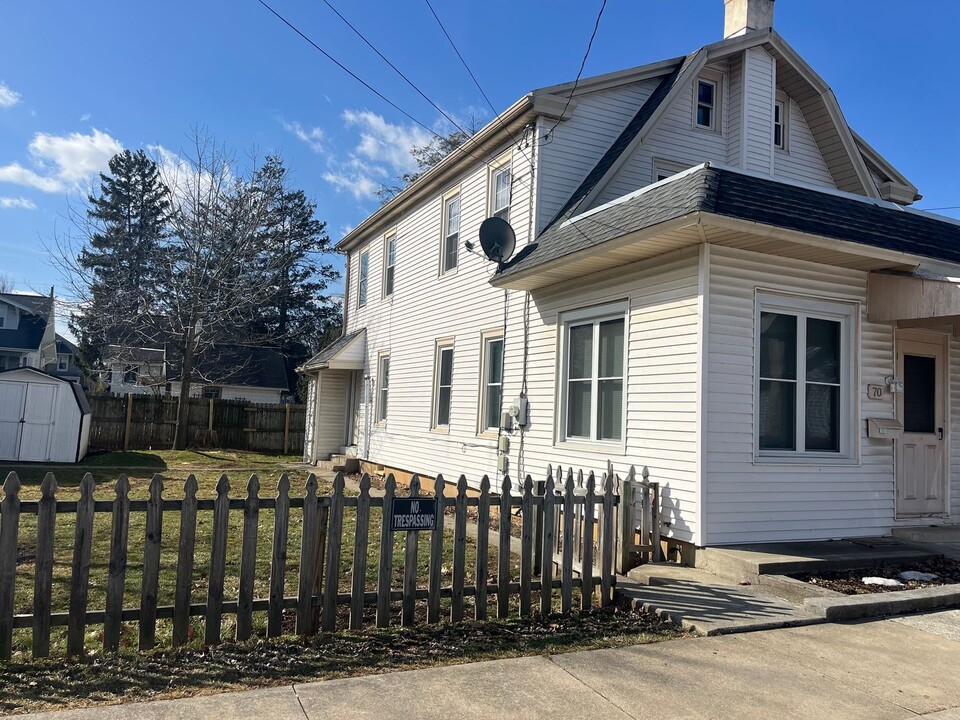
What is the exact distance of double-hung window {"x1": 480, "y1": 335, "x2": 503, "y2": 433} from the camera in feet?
40.1

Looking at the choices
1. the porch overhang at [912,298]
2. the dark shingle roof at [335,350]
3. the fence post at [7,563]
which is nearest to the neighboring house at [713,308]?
the porch overhang at [912,298]

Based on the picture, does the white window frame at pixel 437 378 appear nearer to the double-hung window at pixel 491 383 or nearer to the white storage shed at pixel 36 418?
the double-hung window at pixel 491 383

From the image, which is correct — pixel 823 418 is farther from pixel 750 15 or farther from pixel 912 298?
pixel 750 15

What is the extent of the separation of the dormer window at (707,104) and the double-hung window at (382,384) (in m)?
8.80

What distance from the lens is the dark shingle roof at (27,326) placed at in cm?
4412

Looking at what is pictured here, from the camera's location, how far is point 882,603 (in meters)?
6.03

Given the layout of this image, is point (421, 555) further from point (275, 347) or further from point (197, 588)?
point (275, 347)

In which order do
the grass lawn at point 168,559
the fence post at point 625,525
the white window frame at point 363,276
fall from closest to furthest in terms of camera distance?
1. the grass lawn at point 168,559
2. the fence post at point 625,525
3. the white window frame at point 363,276

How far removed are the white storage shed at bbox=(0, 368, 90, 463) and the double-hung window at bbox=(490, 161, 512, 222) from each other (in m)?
13.8

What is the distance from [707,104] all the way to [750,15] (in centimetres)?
187

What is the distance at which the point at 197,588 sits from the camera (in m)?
6.58

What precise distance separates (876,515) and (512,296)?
19.9 ft

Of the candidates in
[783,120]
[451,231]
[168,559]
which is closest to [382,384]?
[451,231]

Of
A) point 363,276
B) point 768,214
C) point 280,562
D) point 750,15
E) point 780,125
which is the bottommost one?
point 280,562
